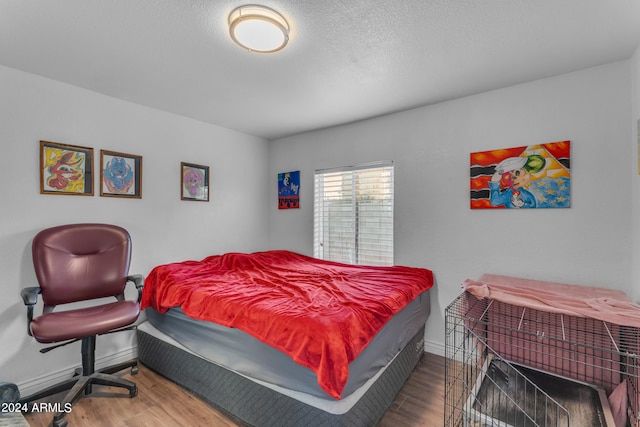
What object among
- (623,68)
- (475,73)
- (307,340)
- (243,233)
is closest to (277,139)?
(243,233)

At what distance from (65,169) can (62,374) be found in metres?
1.66

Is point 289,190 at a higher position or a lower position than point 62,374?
higher

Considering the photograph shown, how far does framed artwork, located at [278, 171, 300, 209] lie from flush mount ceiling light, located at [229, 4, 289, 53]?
2.15 m

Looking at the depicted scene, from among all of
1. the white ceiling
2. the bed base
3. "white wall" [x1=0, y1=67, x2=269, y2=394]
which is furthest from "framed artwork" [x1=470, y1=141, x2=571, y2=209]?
"white wall" [x1=0, y1=67, x2=269, y2=394]

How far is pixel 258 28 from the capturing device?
1.60 metres

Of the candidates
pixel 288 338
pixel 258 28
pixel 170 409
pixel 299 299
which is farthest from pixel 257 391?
pixel 258 28

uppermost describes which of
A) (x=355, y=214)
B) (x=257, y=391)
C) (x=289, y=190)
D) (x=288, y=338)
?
(x=289, y=190)

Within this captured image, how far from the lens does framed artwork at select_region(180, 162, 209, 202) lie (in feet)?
10.3

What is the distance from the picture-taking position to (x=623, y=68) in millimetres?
2008

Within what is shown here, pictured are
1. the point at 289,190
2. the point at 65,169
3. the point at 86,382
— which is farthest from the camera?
the point at 289,190

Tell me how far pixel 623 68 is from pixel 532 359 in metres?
2.10

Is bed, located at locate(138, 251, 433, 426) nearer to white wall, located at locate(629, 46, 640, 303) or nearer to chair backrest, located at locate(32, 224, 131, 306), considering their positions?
chair backrest, located at locate(32, 224, 131, 306)

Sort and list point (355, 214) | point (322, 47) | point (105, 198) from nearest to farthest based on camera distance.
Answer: point (322, 47) → point (105, 198) → point (355, 214)

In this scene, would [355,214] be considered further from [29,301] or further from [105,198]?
[29,301]
